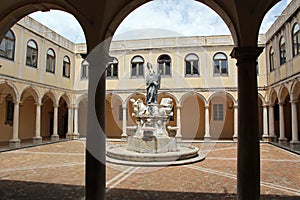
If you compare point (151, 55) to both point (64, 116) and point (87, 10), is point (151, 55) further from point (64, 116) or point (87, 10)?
point (87, 10)

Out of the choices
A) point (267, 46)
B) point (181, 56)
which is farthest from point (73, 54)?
point (267, 46)

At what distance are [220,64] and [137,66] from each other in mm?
7494

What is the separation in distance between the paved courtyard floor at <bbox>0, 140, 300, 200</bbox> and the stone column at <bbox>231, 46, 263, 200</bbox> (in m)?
2.37

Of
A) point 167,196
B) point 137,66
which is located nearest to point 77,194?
point 167,196

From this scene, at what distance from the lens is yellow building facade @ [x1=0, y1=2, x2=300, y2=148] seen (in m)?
18.2

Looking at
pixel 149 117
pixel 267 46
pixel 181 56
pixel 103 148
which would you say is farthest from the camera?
pixel 181 56

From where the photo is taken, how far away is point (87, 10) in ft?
14.3

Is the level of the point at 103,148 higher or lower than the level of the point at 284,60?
lower

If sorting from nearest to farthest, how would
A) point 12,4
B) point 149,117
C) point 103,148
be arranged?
1. point 103,148
2. point 12,4
3. point 149,117

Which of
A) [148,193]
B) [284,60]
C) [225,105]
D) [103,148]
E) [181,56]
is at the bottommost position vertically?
[148,193]

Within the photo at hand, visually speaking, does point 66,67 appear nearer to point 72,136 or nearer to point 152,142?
point 72,136

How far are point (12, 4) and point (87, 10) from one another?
5.63 feet

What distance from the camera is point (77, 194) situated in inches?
249

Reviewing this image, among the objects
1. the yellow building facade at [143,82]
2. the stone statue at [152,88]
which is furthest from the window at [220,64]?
the stone statue at [152,88]
